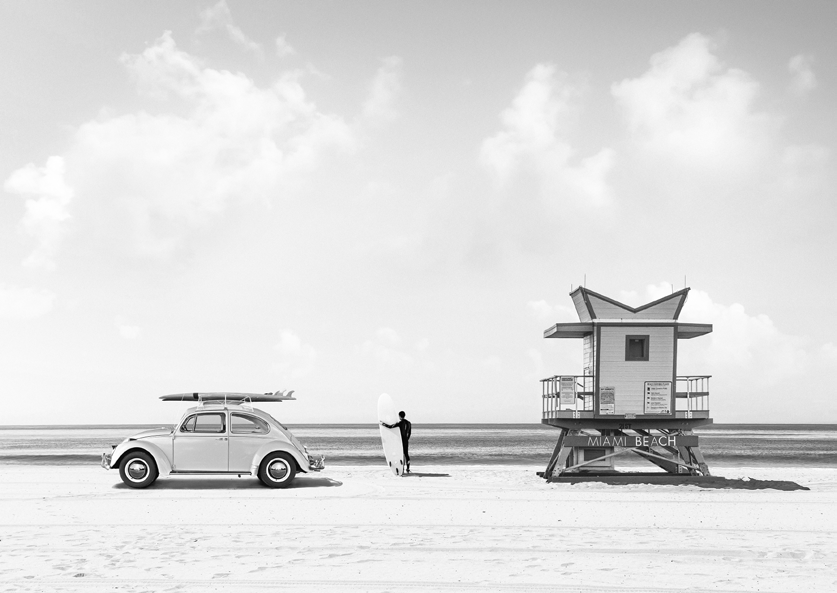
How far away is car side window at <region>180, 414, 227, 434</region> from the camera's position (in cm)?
1728

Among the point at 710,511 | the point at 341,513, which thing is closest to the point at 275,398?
the point at 341,513

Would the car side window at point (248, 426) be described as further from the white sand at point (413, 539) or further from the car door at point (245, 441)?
the white sand at point (413, 539)

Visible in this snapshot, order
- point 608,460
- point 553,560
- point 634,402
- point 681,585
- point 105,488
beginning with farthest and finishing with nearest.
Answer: point 608,460 < point 634,402 < point 105,488 < point 553,560 < point 681,585

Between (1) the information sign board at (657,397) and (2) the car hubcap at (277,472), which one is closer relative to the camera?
(2) the car hubcap at (277,472)

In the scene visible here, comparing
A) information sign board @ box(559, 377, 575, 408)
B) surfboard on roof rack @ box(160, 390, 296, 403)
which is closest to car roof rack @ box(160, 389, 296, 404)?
surfboard on roof rack @ box(160, 390, 296, 403)

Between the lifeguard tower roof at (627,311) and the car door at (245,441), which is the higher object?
the lifeguard tower roof at (627,311)

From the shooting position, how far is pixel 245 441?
1720 centimetres

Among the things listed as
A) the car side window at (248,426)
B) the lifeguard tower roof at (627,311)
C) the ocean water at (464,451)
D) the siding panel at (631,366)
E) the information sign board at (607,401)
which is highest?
the lifeguard tower roof at (627,311)

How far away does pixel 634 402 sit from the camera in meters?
19.1

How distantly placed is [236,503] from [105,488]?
4.43 meters

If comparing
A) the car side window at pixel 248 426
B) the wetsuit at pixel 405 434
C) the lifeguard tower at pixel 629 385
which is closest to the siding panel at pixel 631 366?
the lifeguard tower at pixel 629 385

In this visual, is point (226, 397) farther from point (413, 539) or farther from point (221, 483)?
point (413, 539)

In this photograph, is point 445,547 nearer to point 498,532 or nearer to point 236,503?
point 498,532

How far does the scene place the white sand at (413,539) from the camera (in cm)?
806
